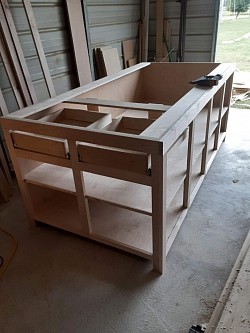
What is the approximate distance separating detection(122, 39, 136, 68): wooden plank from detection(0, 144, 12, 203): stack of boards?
243cm

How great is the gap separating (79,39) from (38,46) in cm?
59

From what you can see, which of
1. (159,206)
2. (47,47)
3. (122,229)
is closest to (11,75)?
(47,47)

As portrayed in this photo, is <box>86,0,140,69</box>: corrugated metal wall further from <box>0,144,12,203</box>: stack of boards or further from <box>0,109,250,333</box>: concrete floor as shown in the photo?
<box>0,109,250,333</box>: concrete floor

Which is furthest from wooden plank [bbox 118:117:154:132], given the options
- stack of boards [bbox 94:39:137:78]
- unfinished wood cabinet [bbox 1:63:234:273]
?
stack of boards [bbox 94:39:137:78]

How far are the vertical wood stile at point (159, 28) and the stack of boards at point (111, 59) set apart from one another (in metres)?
0.46

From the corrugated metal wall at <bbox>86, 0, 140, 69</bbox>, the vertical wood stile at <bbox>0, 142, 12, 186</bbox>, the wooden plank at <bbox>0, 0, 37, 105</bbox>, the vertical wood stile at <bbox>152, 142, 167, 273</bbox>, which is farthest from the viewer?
the corrugated metal wall at <bbox>86, 0, 140, 69</bbox>

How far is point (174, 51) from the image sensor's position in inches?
166

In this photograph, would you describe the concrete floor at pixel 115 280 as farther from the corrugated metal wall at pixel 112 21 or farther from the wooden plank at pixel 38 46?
the corrugated metal wall at pixel 112 21

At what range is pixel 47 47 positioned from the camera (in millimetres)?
2572

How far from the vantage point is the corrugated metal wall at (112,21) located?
3.16m

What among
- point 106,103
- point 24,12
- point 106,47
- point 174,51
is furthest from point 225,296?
point 174,51

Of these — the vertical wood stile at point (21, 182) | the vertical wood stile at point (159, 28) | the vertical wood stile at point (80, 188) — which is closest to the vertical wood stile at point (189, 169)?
the vertical wood stile at point (80, 188)

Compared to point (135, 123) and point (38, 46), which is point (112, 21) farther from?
point (135, 123)

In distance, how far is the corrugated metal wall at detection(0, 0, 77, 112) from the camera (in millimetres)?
2271
